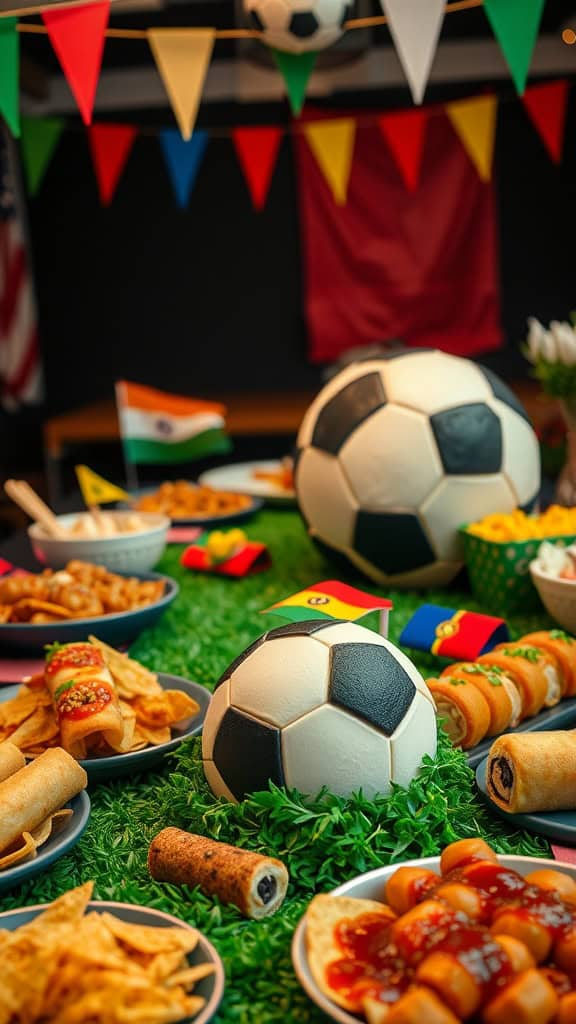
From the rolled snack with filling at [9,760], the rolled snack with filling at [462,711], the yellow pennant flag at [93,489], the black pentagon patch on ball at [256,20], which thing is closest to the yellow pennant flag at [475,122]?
the black pentagon patch on ball at [256,20]

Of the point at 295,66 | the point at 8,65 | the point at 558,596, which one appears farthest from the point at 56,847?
the point at 295,66

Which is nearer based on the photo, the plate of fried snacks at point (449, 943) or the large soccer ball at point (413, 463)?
the plate of fried snacks at point (449, 943)

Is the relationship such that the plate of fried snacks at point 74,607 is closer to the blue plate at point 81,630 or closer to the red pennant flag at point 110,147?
the blue plate at point 81,630

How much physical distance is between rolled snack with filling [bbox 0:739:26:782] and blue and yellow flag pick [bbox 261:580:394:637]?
34 cm

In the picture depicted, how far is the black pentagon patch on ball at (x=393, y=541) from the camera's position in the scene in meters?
2.00

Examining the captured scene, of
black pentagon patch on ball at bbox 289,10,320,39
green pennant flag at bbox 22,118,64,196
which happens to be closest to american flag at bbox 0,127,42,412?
green pennant flag at bbox 22,118,64,196

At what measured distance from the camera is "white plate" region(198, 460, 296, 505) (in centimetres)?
294

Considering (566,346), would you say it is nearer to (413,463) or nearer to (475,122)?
(413,463)

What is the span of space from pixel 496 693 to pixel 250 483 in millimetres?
1811

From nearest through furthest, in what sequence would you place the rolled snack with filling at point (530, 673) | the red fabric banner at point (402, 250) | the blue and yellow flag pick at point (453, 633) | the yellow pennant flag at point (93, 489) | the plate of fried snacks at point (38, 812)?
the plate of fried snacks at point (38, 812) → the rolled snack with filling at point (530, 673) → the blue and yellow flag pick at point (453, 633) → the yellow pennant flag at point (93, 489) → the red fabric banner at point (402, 250)

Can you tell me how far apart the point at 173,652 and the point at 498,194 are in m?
5.13

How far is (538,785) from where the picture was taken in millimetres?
1111

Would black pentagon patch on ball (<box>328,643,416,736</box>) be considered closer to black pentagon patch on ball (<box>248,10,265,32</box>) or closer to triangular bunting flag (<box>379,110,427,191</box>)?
black pentagon patch on ball (<box>248,10,265,32</box>)

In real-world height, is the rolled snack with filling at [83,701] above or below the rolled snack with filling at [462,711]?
above
